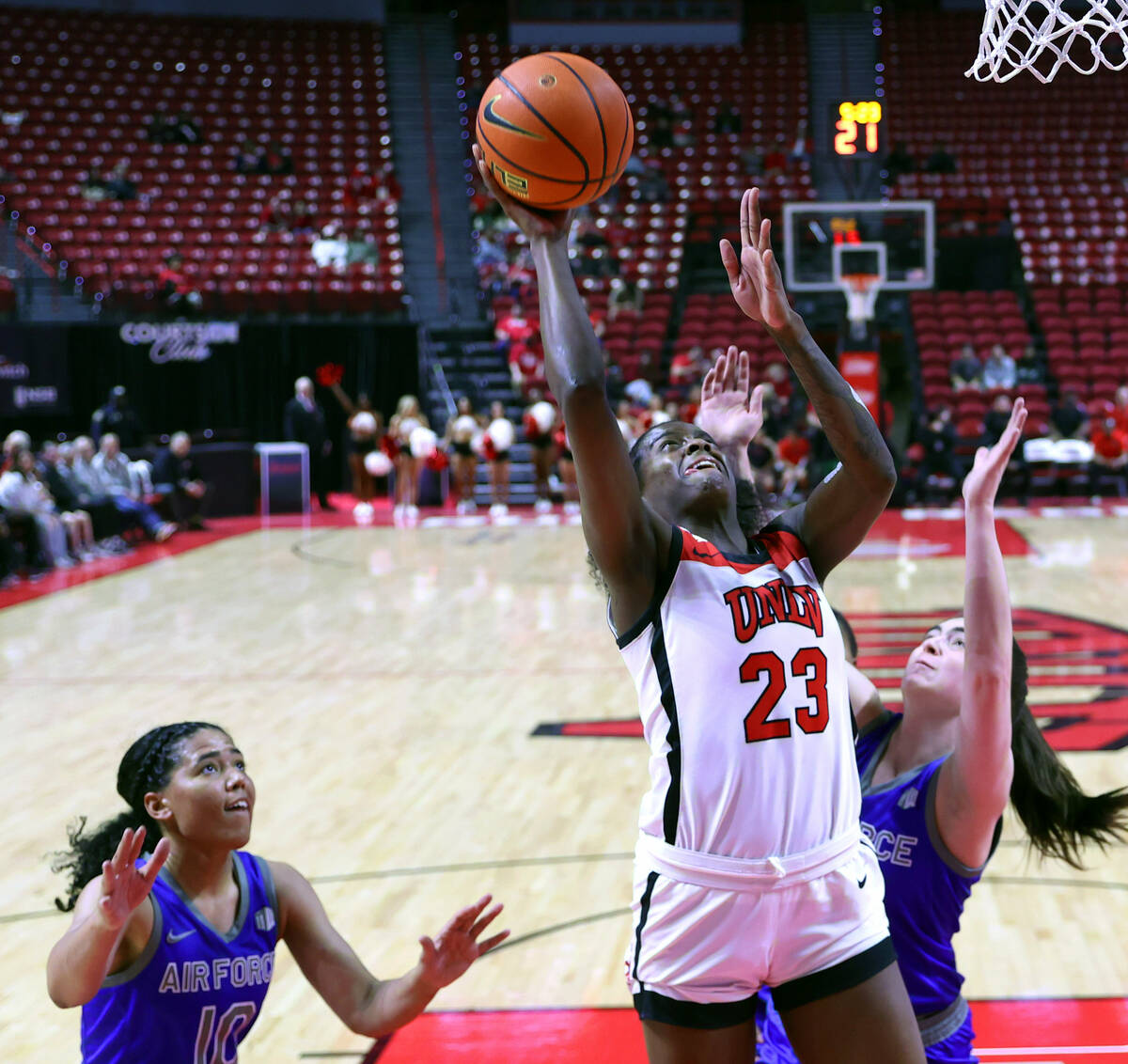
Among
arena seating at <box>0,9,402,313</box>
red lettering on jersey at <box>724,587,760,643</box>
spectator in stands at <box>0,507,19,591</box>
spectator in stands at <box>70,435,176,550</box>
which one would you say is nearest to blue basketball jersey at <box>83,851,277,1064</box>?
red lettering on jersey at <box>724,587,760,643</box>

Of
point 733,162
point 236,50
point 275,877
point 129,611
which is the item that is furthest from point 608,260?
point 275,877

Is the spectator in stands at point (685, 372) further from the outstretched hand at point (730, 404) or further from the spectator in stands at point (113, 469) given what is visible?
the outstretched hand at point (730, 404)

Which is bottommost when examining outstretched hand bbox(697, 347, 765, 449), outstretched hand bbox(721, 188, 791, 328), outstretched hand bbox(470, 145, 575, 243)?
outstretched hand bbox(697, 347, 765, 449)

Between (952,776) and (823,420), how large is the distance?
0.66 meters

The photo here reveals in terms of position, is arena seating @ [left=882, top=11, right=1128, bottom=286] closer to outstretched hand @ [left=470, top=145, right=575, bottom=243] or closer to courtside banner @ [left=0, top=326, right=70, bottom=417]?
courtside banner @ [left=0, top=326, right=70, bottom=417]

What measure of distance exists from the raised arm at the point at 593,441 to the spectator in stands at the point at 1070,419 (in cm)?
1565

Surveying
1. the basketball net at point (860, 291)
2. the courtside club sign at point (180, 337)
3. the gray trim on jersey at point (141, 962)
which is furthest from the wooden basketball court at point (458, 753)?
the courtside club sign at point (180, 337)

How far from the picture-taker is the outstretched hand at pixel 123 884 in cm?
205

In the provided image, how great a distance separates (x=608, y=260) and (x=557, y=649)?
12184 millimetres

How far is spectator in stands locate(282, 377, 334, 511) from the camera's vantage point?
17641mm

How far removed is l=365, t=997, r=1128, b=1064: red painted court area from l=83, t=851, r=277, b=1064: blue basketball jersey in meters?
1.10

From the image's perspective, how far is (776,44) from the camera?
82.1 ft

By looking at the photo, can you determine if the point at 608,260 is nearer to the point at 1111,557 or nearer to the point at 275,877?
the point at 1111,557

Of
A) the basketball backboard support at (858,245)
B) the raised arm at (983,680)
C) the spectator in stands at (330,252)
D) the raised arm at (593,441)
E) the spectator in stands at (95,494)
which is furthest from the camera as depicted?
the spectator in stands at (330,252)
